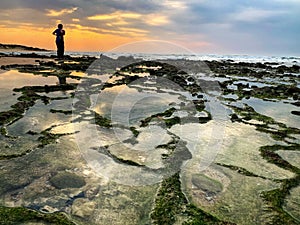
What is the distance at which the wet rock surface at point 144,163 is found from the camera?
488cm

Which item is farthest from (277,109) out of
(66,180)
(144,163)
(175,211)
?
(66,180)

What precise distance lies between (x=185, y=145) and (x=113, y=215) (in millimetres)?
3688

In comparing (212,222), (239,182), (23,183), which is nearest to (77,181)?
(23,183)

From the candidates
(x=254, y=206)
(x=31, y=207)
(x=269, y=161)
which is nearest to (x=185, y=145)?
(x=269, y=161)

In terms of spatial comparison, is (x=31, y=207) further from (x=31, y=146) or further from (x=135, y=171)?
(x=31, y=146)

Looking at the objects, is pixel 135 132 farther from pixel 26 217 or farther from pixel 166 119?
pixel 26 217

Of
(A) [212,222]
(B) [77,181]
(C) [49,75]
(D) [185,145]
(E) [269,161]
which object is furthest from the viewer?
(C) [49,75]

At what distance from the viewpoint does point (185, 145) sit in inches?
316

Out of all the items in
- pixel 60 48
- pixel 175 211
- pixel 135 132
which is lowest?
pixel 175 211

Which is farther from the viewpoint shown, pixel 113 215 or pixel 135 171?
pixel 135 171

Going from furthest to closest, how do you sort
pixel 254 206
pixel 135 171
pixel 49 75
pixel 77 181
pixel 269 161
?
pixel 49 75
pixel 269 161
pixel 135 171
pixel 77 181
pixel 254 206

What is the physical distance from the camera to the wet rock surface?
16.0 ft

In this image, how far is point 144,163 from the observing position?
6773mm

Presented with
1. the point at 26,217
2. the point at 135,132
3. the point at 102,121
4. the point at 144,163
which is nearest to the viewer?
the point at 26,217
